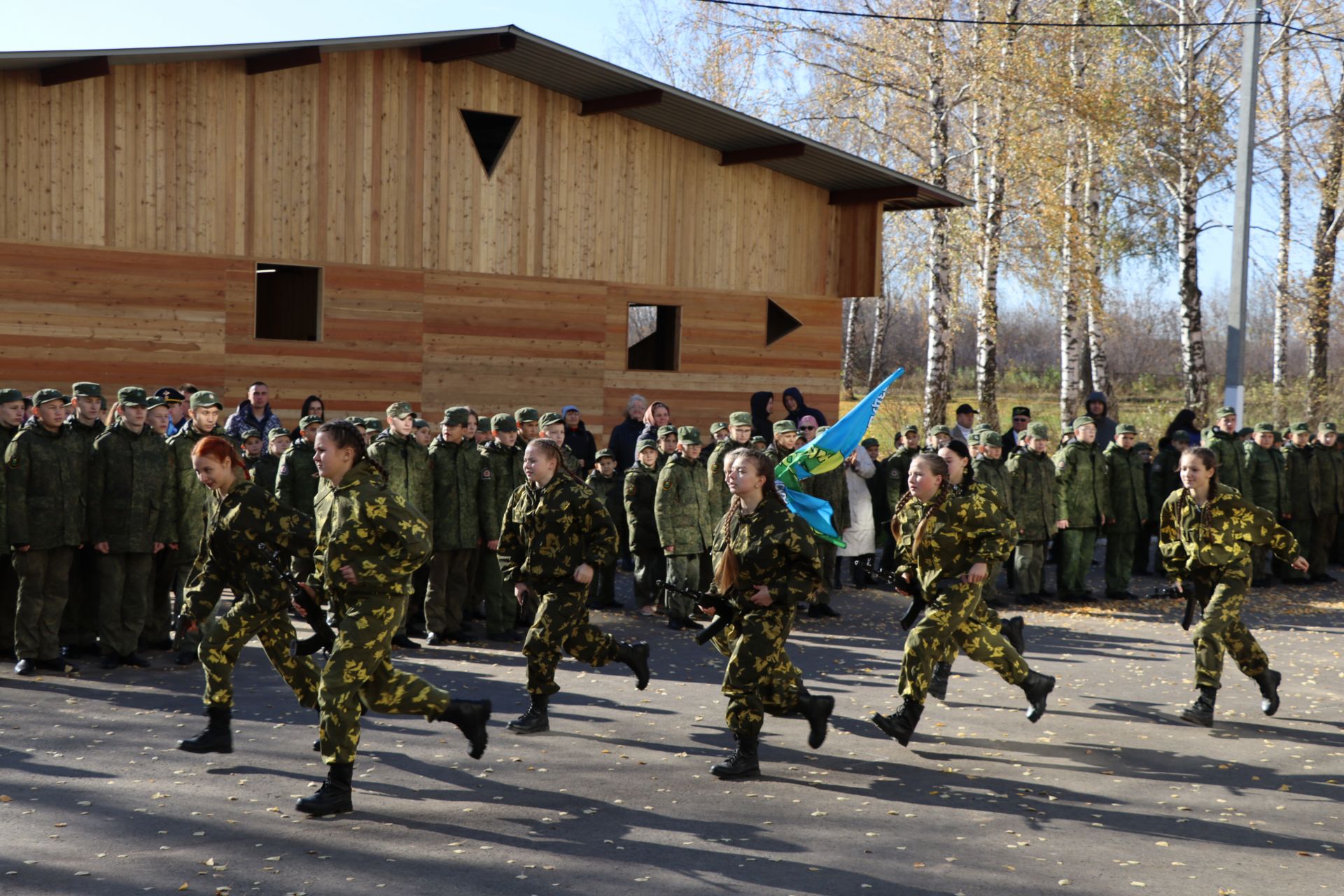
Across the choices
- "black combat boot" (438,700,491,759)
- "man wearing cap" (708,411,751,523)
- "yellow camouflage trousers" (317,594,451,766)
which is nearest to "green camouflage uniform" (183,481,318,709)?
"yellow camouflage trousers" (317,594,451,766)

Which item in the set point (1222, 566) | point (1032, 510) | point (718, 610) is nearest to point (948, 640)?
point (718, 610)

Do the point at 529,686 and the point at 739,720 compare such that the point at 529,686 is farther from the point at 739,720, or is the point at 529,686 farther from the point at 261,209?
the point at 261,209

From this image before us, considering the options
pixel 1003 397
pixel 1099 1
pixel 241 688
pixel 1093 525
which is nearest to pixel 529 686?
pixel 241 688

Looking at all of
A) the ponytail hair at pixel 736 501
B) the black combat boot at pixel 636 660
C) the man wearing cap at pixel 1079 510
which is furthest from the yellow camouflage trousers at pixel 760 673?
the man wearing cap at pixel 1079 510

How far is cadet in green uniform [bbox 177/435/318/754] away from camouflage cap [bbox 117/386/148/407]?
3.52 m

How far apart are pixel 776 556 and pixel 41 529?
19.8ft

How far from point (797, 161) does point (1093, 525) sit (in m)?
8.86

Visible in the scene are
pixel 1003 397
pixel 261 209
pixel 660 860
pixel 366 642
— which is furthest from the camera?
pixel 1003 397

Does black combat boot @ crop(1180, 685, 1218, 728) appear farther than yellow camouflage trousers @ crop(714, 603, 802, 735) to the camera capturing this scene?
Yes

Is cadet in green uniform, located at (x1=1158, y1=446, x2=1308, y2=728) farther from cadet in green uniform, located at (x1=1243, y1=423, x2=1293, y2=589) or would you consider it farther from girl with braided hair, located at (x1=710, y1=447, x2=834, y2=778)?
cadet in green uniform, located at (x1=1243, y1=423, x2=1293, y2=589)

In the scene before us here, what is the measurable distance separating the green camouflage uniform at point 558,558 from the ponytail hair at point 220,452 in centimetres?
194

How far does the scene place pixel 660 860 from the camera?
256 inches

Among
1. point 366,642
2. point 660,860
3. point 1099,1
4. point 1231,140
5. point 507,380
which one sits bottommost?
point 660,860

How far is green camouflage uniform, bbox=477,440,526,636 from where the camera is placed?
12.9m
